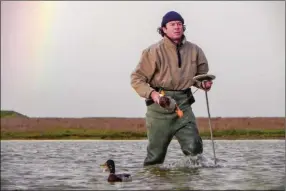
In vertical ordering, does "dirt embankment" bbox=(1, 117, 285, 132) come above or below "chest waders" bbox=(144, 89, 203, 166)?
above

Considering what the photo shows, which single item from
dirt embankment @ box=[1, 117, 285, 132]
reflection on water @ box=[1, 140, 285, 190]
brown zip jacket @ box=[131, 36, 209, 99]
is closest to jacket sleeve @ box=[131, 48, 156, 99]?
brown zip jacket @ box=[131, 36, 209, 99]

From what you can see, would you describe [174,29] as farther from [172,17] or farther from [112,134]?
[112,134]

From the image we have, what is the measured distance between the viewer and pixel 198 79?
8.52 meters

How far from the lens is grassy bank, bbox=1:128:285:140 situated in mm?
19422

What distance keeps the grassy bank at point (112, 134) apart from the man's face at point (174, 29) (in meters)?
10.7

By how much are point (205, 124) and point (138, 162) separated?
14.6m

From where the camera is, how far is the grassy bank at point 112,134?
63.7 ft

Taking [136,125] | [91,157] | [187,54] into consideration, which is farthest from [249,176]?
[136,125]

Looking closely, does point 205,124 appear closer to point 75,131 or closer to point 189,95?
point 75,131

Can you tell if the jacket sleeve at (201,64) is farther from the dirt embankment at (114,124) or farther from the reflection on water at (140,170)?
the dirt embankment at (114,124)

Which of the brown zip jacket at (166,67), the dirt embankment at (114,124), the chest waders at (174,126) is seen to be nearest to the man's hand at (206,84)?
the brown zip jacket at (166,67)

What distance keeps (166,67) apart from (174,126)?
78cm

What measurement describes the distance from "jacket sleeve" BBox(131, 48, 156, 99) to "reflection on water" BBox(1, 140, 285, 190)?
109 centimetres

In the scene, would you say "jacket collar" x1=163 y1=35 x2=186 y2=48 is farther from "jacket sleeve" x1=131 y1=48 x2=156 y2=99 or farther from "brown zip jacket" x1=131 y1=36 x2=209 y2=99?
"jacket sleeve" x1=131 y1=48 x2=156 y2=99
